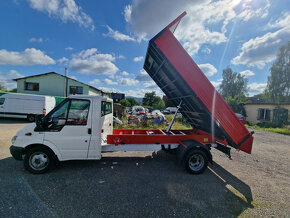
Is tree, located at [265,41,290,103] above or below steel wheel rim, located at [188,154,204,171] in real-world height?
above

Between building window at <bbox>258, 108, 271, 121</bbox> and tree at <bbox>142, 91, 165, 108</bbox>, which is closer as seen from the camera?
building window at <bbox>258, 108, 271, 121</bbox>

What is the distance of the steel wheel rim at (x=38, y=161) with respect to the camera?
10.6 ft

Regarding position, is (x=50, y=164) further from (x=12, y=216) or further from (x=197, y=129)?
(x=197, y=129)

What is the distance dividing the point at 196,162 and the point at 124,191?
2229 millimetres

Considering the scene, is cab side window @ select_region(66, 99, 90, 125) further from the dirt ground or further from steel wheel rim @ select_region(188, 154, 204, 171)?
steel wheel rim @ select_region(188, 154, 204, 171)

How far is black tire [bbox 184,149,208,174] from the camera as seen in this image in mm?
3515

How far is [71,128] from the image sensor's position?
3205 millimetres

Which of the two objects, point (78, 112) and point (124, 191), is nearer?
point (124, 191)

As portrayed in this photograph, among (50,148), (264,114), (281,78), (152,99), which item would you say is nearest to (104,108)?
(50,148)

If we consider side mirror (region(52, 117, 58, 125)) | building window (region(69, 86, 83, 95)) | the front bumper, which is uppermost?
building window (region(69, 86, 83, 95))

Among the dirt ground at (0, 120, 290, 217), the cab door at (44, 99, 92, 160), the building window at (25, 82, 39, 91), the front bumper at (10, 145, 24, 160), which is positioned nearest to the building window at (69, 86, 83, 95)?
the building window at (25, 82, 39, 91)

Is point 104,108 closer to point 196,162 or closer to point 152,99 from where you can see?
point 196,162

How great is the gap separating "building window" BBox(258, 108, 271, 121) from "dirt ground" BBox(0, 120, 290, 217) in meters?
17.5

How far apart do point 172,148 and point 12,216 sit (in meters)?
3.63
